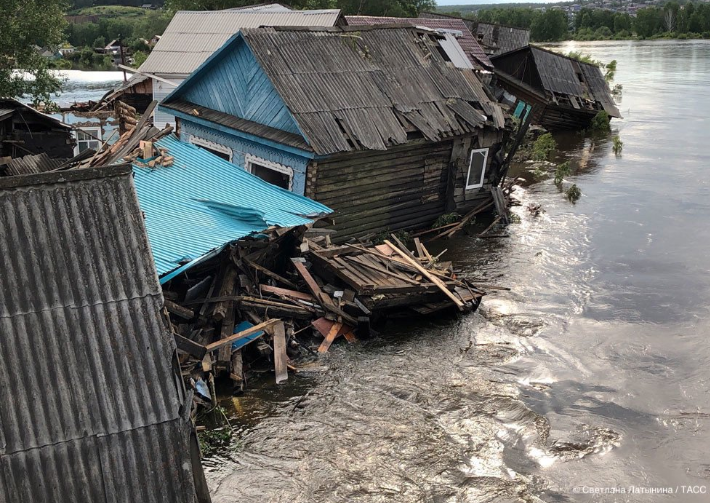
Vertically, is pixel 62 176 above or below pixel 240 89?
below

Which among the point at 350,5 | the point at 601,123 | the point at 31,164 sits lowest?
the point at 601,123

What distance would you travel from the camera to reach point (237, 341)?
10.7 metres

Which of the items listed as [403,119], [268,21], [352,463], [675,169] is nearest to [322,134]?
[403,119]

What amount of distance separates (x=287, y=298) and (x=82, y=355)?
6.87m

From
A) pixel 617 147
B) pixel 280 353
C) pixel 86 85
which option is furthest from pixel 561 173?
pixel 86 85

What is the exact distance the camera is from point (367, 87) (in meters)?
16.0

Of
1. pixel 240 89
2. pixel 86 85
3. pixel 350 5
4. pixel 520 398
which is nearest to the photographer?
pixel 520 398

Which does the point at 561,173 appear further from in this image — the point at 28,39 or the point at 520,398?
the point at 28,39

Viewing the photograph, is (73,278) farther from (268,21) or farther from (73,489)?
(268,21)

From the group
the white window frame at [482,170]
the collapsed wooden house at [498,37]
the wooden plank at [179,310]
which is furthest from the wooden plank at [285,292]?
the collapsed wooden house at [498,37]

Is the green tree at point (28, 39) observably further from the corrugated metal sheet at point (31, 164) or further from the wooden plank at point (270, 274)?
the wooden plank at point (270, 274)

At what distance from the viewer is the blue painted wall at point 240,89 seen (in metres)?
14.9

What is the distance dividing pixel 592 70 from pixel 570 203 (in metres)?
15.7

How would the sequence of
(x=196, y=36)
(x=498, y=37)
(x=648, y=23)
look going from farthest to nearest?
1. (x=648, y=23)
2. (x=498, y=37)
3. (x=196, y=36)
